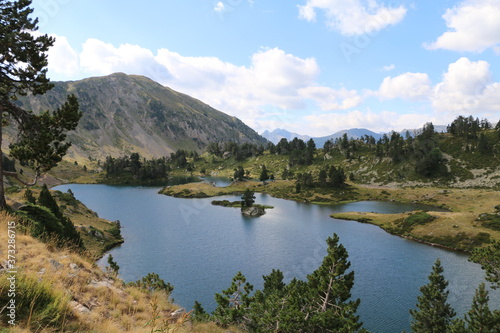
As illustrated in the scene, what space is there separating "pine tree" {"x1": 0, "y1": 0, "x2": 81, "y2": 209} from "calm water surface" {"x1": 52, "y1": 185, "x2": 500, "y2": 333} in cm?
3430

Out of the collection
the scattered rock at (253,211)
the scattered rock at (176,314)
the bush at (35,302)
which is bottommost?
the scattered rock at (253,211)

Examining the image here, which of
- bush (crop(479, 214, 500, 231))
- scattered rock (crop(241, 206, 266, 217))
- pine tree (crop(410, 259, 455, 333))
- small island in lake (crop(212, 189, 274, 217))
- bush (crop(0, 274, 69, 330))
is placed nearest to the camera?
bush (crop(0, 274, 69, 330))

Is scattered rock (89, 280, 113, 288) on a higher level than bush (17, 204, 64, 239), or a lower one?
lower

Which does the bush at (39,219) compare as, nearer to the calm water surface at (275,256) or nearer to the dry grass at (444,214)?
the calm water surface at (275,256)

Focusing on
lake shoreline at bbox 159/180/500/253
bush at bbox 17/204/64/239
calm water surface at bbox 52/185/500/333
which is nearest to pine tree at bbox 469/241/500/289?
calm water surface at bbox 52/185/500/333

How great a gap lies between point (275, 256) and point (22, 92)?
196ft

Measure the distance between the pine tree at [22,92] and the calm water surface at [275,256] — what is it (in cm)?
3430

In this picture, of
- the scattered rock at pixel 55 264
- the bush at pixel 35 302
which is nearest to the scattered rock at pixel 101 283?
the scattered rock at pixel 55 264

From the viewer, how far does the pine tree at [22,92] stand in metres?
17.3

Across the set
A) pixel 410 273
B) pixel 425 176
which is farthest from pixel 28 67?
pixel 425 176

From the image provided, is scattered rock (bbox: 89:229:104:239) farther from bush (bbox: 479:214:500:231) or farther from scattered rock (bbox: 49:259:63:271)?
bush (bbox: 479:214:500:231)

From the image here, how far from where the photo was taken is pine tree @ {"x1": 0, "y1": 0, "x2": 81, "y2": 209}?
1731 centimetres

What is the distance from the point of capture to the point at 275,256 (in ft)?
219

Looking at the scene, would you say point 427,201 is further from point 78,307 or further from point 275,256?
point 78,307
